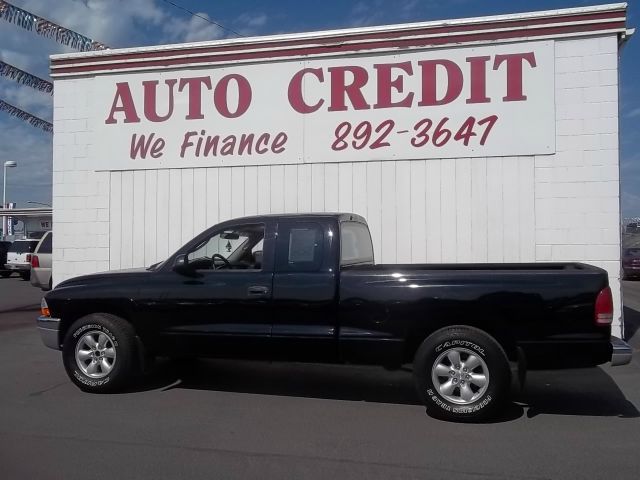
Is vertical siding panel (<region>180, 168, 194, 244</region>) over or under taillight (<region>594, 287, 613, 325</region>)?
over

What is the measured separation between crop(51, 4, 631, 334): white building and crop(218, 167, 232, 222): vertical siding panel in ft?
0.07

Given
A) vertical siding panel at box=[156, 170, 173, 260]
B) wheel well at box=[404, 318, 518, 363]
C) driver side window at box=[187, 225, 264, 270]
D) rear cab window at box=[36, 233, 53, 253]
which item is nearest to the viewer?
wheel well at box=[404, 318, 518, 363]

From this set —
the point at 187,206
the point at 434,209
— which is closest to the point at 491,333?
the point at 434,209

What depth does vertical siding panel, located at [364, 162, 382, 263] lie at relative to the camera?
9945mm

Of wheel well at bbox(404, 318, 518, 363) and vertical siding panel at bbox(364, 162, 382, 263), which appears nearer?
wheel well at bbox(404, 318, 518, 363)

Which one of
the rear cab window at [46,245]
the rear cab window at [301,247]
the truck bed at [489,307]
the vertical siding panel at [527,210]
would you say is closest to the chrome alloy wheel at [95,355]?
the rear cab window at [301,247]

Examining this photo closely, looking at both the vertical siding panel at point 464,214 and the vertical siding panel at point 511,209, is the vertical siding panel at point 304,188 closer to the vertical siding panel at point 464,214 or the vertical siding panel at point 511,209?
the vertical siding panel at point 464,214

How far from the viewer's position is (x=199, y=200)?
1071 cm

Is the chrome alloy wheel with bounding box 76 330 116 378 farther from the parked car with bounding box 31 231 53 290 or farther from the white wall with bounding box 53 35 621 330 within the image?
the parked car with bounding box 31 231 53 290

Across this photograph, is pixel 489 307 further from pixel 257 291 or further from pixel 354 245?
pixel 257 291

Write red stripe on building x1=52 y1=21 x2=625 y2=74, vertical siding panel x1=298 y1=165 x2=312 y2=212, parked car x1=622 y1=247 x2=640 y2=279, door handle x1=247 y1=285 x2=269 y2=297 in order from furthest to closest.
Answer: parked car x1=622 y1=247 x2=640 y2=279
vertical siding panel x1=298 y1=165 x2=312 y2=212
red stripe on building x1=52 y1=21 x2=625 y2=74
door handle x1=247 y1=285 x2=269 y2=297

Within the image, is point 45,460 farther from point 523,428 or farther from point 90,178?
point 90,178

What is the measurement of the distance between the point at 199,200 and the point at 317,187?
6.45ft

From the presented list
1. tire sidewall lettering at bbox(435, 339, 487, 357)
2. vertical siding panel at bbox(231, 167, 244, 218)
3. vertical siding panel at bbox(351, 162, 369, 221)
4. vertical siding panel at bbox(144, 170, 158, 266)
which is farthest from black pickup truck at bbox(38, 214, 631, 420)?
vertical siding panel at bbox(144, 170, 158, 266)
